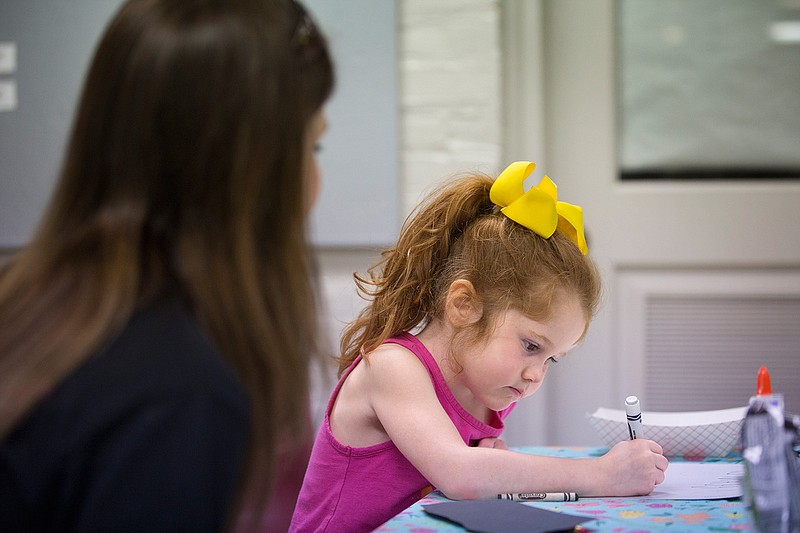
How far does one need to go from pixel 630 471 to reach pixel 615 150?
56.6 inches

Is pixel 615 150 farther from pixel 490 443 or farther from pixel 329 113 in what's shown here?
pixel 490 443

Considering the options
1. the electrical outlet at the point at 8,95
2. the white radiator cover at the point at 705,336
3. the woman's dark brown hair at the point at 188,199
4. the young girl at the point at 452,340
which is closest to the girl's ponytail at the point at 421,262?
the young girl at the point at 452,340

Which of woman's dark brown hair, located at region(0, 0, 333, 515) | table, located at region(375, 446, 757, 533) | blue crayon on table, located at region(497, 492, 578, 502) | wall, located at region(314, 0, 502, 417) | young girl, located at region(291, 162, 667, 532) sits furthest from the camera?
wall, located at region(314, 0, 502, 417)

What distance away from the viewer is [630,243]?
2322 mm

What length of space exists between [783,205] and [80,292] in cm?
205

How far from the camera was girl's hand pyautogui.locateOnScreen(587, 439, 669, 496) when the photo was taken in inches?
41.1

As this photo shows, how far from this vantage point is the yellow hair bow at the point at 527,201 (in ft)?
3.92

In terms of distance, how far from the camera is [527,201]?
1195 millimetres

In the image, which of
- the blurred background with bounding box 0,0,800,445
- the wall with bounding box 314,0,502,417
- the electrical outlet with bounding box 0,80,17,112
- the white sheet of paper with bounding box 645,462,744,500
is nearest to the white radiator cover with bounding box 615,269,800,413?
the blurred background with bounding box 0,0,800,445

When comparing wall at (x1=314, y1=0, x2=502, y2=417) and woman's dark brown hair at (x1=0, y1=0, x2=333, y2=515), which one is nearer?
woman's dark brown hair at (x1=0, y1=0, x2=333, y2=515)

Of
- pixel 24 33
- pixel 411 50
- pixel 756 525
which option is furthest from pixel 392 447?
pixel 24 33

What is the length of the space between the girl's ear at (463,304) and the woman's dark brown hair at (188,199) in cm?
51

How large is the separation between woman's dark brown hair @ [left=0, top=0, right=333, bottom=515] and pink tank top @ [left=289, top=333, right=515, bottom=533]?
0.49 metres

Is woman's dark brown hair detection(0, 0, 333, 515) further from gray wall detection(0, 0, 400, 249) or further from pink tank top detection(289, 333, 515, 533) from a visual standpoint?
gray wall detection(0, 0, 400, 249)
